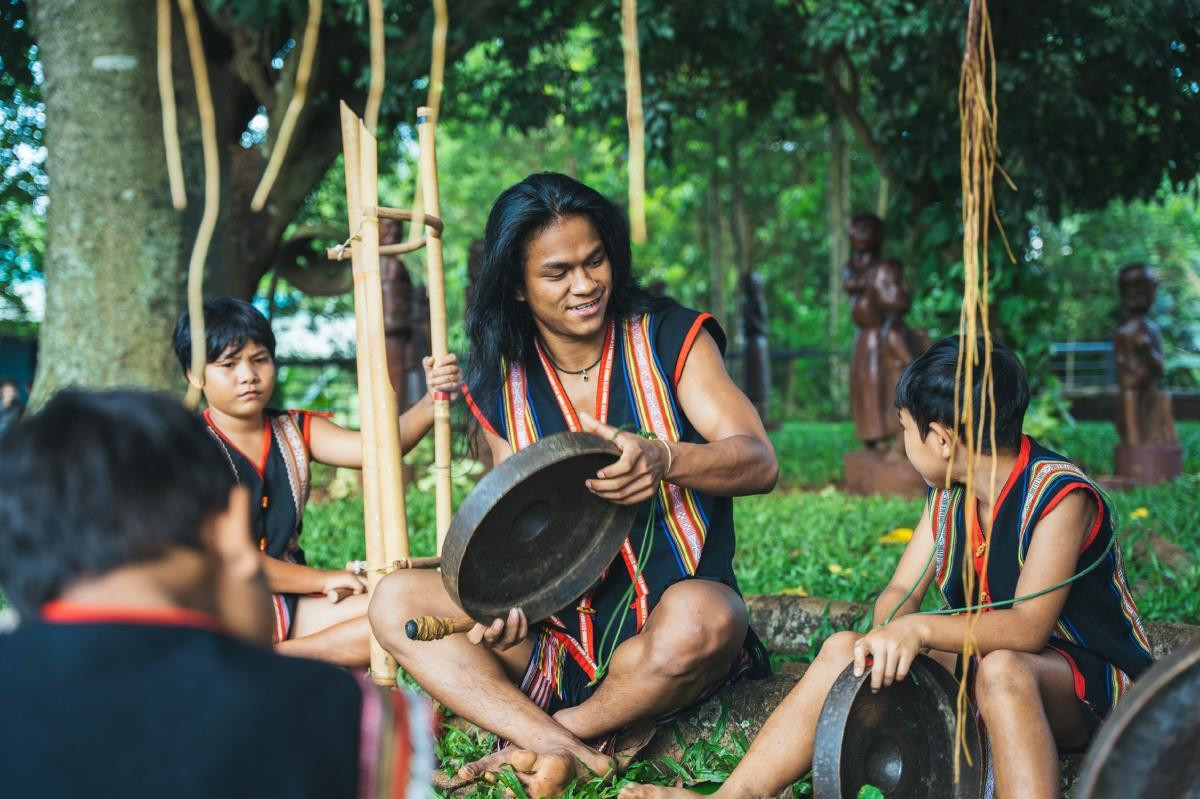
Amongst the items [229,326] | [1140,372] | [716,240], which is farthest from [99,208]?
[716,240]

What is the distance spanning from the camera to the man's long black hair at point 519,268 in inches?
106

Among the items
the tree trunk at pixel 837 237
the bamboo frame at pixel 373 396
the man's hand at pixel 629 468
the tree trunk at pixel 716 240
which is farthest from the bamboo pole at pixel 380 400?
the tree trunk at pixel 716 240

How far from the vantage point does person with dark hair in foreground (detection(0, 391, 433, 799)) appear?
3.54 ft

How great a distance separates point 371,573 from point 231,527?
156 centimetres

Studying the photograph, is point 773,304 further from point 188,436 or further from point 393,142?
point 188,436

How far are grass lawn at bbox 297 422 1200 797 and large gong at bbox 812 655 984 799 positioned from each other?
45cm

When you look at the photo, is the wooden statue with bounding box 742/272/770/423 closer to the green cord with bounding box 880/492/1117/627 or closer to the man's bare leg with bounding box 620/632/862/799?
the green cord with bounding box 880/492/1117/627

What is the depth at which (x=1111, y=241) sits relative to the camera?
18.2 m

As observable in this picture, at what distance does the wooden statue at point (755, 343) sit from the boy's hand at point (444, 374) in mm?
8610

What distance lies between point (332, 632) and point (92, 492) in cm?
201

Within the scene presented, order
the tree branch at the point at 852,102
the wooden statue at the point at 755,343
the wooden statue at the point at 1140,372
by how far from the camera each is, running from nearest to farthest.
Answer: the tree branch at the point at 852,102, the wooden statue at the point at 1140,372, the wooden statue at the point at 755,343

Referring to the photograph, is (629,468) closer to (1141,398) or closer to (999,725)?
(999,725)

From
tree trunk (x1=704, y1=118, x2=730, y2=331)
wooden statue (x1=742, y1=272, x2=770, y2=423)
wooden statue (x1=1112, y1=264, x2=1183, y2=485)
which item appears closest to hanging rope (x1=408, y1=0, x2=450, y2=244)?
wooden statue (x1=1112, y1=264, x2=1183, y2=485)

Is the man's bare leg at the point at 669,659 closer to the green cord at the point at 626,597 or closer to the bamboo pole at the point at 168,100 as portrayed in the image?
the green cord at the point at 626,597
